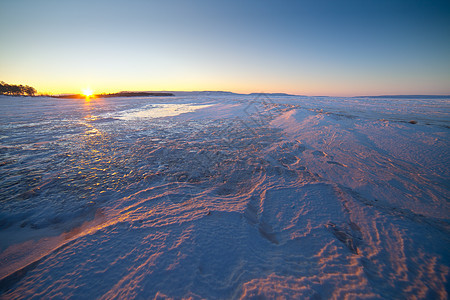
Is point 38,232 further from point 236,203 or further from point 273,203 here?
point 273,203

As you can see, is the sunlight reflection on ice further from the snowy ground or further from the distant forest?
the distant forest

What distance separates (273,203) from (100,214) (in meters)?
3.08

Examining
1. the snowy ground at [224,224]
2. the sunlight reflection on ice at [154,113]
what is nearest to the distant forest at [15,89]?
the sunlight reflection on ice at [154,113]

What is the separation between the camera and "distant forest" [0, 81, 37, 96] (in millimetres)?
50294

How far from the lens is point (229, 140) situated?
7070 mm

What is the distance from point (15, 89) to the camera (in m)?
54.8

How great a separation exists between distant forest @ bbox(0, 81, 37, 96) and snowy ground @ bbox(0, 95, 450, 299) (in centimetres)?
7646

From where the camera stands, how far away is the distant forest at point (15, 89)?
50.3m

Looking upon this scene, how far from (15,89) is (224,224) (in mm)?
89031

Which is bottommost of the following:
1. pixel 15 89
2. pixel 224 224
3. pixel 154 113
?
pixel 224 224

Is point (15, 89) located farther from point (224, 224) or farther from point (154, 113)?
point (224, 224)

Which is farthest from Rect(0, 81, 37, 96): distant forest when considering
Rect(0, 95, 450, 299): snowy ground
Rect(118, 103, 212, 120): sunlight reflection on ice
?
Rect(0, 95, 450, 299): snowy ground

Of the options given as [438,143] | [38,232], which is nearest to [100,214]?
[38,232]

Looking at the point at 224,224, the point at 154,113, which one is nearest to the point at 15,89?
the point at 154,113
